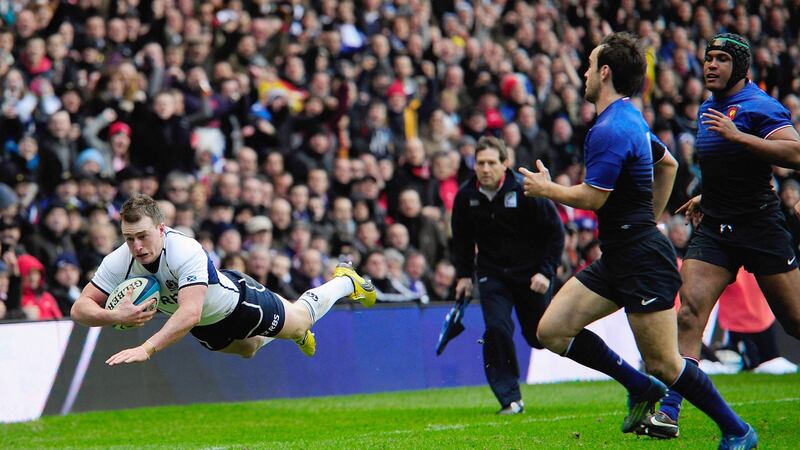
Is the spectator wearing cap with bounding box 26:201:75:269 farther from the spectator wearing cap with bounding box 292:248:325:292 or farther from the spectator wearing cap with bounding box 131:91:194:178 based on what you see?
the spectator wearing cap with bounding box 292:248:325:292

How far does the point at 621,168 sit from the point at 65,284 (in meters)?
7.30

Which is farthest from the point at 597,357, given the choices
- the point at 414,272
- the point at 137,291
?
the point at 414,272

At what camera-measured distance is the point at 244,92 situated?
52.3ft

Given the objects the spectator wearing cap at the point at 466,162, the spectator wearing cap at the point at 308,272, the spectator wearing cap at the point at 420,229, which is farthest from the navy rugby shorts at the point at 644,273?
the spectator wearing cap at the point at 466,162

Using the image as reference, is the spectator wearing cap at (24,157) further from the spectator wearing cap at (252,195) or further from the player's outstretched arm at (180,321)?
the player's outstretched arm at (180,321)

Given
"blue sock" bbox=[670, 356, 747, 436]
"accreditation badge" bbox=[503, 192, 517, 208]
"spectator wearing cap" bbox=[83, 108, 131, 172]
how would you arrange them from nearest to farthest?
"blue sock" bbox=[670, 356, 747, 436]
"accreditation badge" bbox=[503, 192, 517, 208]
"spectator wearing cap" bbox=[83, 108, 131, 172]

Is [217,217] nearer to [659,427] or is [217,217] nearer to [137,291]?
[137,291]

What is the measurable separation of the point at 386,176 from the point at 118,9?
13.8ft

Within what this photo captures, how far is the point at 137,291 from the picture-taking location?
7750 mm

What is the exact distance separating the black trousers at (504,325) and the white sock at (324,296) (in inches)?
53.5

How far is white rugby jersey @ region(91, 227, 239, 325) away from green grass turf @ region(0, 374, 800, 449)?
41.9 inches

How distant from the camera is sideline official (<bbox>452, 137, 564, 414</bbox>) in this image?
10516 millimetres

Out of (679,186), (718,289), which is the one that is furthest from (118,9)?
(718,289)

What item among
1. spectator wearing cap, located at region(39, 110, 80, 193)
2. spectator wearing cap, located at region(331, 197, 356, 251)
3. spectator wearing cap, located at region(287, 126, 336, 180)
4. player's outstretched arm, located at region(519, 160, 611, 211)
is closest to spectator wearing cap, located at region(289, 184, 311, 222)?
spectator wearing cap, located at region(331, 197, 356, 251)
